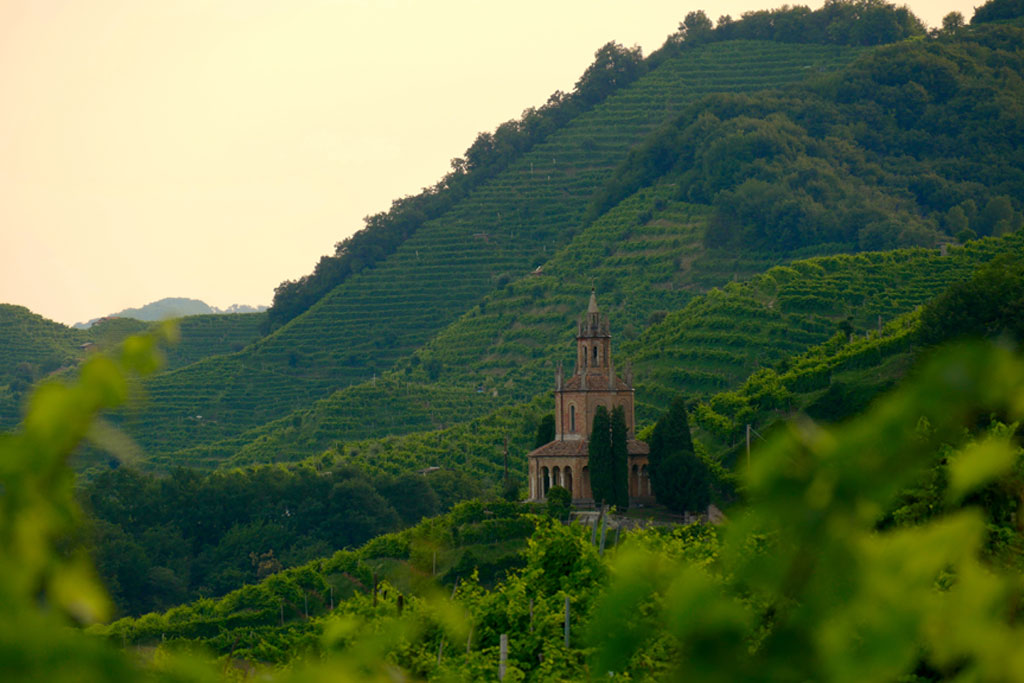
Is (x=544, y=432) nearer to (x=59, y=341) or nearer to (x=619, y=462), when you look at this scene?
(x=619, y=462)

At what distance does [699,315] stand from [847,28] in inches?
2873

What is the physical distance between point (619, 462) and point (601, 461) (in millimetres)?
564

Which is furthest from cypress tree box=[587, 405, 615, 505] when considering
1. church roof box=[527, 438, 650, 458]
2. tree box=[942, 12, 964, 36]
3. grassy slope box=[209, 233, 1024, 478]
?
tree box=[942, 12, 964, 36]

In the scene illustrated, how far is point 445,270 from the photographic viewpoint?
96.8 meters

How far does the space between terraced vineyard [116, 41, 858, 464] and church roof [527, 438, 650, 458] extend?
134 ft

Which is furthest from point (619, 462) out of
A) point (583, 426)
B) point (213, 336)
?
point (213, 336)

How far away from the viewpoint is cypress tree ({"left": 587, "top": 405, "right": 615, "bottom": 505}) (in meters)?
37.2

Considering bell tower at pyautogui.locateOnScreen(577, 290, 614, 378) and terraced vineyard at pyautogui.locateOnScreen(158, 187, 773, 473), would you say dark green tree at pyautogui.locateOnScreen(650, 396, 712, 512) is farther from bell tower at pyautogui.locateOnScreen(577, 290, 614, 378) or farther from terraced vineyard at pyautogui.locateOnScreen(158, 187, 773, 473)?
terraced vineyard at pyautogui.locateOnScreen(158, 187, 773, 473)

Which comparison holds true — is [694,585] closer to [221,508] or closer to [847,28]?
[221,508]

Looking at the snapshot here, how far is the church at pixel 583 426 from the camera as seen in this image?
131 ft

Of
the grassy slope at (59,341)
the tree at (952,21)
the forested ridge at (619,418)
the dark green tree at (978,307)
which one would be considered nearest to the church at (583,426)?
the forested ridge at (619,418)

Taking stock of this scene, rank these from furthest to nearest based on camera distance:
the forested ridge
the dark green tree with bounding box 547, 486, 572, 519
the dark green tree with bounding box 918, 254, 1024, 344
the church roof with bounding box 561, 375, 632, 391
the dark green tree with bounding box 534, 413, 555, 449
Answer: the dark green tree with bounding box 534, 413, 555, 449 → the church roof with bounding box 561, 375, 632, 391 → the dark green tree with bounding box 918, 254, 1024, 344 → the dark green tree with bounding box 547, 486, 572, 519 → the forested ridge

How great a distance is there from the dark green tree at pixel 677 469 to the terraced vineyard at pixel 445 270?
45.2 m

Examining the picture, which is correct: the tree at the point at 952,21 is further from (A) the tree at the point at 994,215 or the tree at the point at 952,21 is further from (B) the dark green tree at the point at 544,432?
(B) the dark green tree at the point at 544,432
